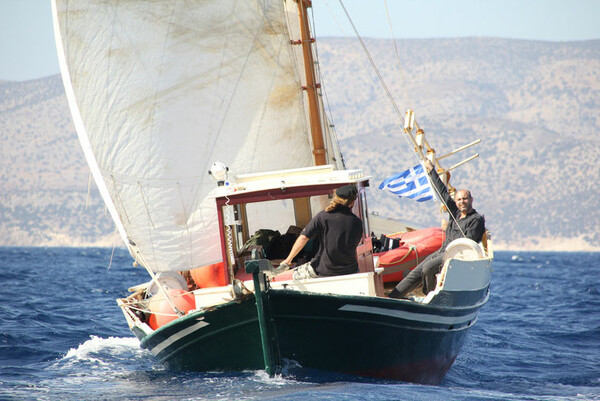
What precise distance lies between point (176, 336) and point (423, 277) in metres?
3.80

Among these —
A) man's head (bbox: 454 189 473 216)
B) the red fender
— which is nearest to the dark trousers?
man's head (bbox: 454 189 473 216)

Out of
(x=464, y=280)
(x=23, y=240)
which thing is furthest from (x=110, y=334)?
(x=23, y=240)

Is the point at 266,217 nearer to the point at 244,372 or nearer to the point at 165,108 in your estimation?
the point at 165,108

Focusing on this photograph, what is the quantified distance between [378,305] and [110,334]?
9794 millimetres

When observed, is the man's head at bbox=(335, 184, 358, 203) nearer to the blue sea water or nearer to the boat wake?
the blue sea water

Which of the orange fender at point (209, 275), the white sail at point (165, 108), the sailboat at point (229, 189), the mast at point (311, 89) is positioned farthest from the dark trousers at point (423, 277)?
the mast at point (311, 89)

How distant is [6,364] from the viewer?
1533 centimetres

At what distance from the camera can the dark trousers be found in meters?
13.5

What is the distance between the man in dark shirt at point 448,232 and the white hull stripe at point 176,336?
120 inches

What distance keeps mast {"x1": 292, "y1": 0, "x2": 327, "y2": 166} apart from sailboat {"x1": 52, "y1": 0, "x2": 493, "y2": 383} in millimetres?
33

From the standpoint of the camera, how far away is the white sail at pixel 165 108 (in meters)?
15.5

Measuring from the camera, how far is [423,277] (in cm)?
1357

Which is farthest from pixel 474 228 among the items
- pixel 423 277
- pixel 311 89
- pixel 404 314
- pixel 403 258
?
pixel 311 89

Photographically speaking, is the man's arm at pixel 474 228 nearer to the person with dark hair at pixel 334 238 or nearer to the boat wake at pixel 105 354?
the person with dark hair at pixel 334 238
